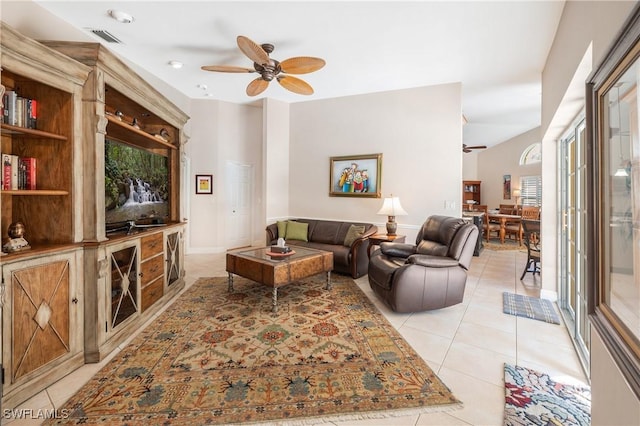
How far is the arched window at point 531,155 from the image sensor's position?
925 centimetres

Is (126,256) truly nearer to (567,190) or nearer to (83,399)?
(83,399)

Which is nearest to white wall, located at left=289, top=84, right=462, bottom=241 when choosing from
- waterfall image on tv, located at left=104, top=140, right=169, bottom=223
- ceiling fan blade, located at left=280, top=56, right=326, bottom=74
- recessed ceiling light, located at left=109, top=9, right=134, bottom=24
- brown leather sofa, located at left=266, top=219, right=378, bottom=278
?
brown leather sofa, located at left=266, top=219, right=378, bottom=278

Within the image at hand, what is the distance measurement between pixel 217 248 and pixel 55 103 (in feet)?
13.9

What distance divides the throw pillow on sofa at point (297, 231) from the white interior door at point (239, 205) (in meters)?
1.61

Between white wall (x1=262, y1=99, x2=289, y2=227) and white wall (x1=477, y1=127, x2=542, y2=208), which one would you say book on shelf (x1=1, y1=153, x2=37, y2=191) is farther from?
white wall (x1=477, y1=127, x2=542, y2=208)

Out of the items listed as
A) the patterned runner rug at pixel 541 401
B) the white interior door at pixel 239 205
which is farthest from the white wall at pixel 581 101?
the white interior door at pixel 239 205

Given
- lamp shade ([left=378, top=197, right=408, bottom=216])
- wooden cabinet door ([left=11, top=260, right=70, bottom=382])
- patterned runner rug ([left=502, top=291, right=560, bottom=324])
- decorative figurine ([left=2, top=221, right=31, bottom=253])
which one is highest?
lamp shade ([left=378, top=197, right=408, bottom=216])

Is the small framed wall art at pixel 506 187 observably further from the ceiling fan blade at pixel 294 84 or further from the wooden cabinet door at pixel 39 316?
the wooden cabinet door at pixel 39 316

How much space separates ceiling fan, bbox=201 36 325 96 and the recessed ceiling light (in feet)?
2.66

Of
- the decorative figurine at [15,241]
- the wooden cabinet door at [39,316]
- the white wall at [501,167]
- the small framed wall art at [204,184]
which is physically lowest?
the wooden cabinet door at [39,316]

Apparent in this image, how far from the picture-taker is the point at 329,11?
9.38 ft

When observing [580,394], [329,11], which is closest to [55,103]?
[329,11]

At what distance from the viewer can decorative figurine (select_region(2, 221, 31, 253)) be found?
179 centimetres

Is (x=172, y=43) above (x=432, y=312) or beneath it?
above
